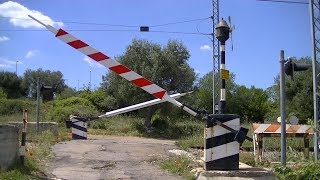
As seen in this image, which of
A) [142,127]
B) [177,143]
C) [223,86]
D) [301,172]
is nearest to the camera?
[301,172]

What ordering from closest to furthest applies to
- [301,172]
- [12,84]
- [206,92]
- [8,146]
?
[301,172] < [8,146] < [206,92] < [12,84]

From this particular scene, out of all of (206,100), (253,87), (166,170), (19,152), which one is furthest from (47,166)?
(253,87)

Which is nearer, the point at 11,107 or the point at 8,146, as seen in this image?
the point at 8,146

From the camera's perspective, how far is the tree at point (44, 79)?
7662 cm

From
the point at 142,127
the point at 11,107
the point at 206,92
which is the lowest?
the point at 142,127

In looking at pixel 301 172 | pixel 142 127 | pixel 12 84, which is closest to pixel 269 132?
pixel 301 172

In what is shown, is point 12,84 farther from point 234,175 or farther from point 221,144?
point 234,175

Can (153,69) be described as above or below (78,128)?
above

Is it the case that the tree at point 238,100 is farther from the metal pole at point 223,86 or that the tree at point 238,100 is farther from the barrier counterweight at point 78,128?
the metal pole at point 223,86

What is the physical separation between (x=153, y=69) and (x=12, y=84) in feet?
156

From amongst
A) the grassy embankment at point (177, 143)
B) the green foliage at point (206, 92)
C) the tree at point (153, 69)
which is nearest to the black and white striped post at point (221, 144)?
the grassy embankment at point (177, 143)

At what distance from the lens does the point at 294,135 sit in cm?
1284

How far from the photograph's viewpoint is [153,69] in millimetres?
32625

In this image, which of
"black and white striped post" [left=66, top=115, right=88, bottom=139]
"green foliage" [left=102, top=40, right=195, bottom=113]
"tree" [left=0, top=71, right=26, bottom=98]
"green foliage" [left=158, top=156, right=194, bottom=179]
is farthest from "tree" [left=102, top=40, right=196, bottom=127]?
"tree" [left=0, top=71, right=26, bottom=98]
